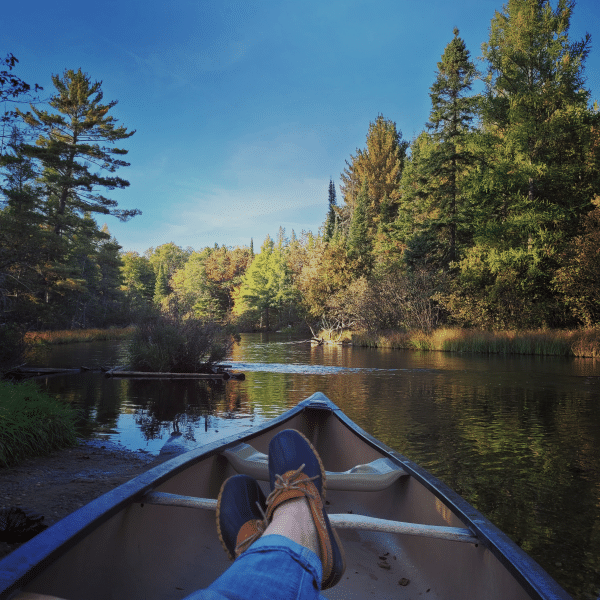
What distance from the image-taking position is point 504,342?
1905cm

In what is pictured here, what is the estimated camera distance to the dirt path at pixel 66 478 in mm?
3444

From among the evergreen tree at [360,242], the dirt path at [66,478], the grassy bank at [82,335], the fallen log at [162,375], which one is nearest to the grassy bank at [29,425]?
the dirt path at [66,478]

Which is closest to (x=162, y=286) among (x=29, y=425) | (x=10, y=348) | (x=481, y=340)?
(x=481, y=340)

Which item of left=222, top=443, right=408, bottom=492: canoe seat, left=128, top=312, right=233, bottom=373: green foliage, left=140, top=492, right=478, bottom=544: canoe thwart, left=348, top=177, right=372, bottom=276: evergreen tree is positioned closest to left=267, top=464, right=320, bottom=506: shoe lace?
left=140, top=492, right=478, bottom=544: canoe thwart

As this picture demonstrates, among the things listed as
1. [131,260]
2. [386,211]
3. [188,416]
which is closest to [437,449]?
[188,416]

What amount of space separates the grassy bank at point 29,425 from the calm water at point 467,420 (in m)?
0.85

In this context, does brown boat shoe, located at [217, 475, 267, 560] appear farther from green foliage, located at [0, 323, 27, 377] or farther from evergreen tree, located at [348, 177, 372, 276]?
evergreen tree, located at [348, 177, 372, 276]

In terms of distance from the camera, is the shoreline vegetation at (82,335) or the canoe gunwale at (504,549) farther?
the shoreline vegetation at (82,335)

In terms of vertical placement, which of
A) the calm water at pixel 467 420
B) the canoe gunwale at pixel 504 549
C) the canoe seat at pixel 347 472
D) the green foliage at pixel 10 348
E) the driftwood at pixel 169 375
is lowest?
the calm water at pixel 467 420

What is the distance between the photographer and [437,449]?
5641mm

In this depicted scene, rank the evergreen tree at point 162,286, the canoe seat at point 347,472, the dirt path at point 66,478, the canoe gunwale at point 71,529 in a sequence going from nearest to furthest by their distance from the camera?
the canoe gunwale at point 71,529
the canoe seat at point 347,472
the dirt path at point 66,478
the evergreen tree at point 162,286

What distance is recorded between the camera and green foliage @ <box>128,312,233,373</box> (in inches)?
474

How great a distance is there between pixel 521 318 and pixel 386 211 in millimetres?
20683

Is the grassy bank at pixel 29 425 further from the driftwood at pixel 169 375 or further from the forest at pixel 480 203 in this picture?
the forest at pixel 480 203
